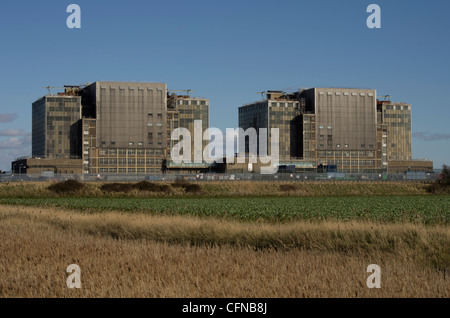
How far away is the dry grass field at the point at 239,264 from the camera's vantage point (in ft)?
43.9

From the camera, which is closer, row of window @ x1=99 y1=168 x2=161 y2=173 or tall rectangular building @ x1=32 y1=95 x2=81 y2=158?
row of window @ x1=99 y1=168 x2=161 y2=173

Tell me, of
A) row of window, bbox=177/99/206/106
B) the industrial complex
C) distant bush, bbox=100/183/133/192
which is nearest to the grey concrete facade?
the industrial complex

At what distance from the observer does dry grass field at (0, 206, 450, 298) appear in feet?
43.9

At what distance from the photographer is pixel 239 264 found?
16.7 m

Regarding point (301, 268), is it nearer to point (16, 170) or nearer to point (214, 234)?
point (214, 234)

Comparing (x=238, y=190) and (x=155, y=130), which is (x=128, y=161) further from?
(x=238, y=190)

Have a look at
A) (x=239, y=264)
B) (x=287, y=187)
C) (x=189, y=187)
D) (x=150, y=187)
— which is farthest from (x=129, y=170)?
(x=239, y=264)

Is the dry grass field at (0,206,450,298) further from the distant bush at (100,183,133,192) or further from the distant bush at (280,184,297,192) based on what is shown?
the distant bush at (280,184,297,192)

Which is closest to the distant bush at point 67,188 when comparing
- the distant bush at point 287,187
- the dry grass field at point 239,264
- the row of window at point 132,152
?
the distant bush at point 287,187

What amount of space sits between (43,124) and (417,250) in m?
180

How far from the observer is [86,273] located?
15.5 metres
